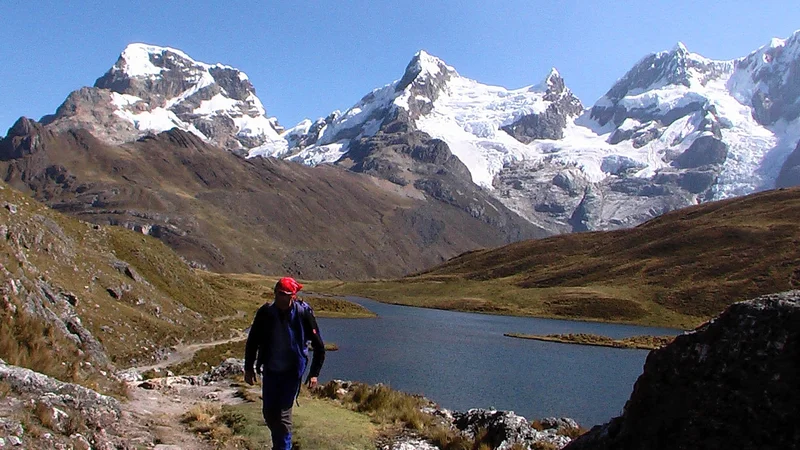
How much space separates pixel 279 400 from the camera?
1278 cm

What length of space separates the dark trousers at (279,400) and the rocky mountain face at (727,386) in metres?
6.42

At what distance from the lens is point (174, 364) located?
150ft

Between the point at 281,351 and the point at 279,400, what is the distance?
1.03m

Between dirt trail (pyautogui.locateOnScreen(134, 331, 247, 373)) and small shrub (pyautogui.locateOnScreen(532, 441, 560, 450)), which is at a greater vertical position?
small shrub (pyautogui.locateOnScreen(532, 441, 560, 450))

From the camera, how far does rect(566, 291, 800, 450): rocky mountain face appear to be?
8.29 m

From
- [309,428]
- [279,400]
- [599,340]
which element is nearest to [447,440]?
[309,428]

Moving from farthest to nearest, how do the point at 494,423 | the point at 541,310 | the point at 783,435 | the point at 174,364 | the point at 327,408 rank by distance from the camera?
the point at 541,310
the point at 174,364
the point at 327,408
the point at 494,423
the point at 783,435

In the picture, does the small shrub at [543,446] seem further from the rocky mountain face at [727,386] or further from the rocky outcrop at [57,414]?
the rocky outcrop at [57,414]

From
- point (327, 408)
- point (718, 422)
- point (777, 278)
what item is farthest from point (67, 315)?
point (777, 278)

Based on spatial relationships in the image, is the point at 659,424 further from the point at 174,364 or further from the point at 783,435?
the point at 174,364

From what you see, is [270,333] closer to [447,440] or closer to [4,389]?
[4,389]

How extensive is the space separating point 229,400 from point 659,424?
1709cm

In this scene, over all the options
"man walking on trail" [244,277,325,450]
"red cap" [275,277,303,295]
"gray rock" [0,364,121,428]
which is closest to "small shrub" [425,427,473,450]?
"man walking on trail" [244,277,325,450]

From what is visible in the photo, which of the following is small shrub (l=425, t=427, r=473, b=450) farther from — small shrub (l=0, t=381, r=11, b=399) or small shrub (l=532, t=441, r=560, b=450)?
small shrub (l=0, t=381, r=11, b=399)
